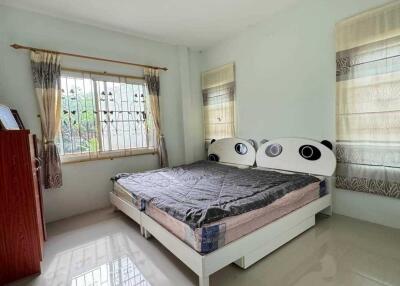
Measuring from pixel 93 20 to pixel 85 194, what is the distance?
2.46 m

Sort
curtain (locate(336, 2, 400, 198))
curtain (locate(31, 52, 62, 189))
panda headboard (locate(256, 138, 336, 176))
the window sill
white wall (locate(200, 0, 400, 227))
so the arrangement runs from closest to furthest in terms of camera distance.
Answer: curtain (locate(336, 2, 400, 198)) < white wall (locate(200, 0, 400, 227)) < panda headboard (locate(256, 138, 336, 176)) < curtain (locate(31, 52, 62, 189)) < the window sill

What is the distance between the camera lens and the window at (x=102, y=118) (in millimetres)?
2975

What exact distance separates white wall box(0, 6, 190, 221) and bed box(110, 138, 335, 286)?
52 cm

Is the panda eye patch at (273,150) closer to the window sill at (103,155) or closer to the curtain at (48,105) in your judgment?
the window sill at (103,155)

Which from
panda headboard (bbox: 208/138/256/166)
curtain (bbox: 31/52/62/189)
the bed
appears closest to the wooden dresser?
the bed

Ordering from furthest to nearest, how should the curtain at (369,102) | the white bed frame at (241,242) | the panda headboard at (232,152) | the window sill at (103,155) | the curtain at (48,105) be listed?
the panda headboard at (232,152) → the window sill at (103,155) → the curtain at (48,105) → the curtain at (369,102) → the white bed frame at (241,242)

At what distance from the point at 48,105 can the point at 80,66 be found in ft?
2.35

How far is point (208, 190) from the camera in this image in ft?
7.20

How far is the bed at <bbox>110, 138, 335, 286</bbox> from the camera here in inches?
59.1

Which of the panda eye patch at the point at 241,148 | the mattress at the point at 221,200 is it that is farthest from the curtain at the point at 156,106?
the panda eye patch at the point at 241,148

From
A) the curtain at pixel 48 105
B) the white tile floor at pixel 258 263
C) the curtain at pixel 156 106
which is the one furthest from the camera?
the curtain at pixel 156 106

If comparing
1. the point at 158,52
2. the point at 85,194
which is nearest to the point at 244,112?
the point at 158,52

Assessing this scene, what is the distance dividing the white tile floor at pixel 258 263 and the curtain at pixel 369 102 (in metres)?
0.56

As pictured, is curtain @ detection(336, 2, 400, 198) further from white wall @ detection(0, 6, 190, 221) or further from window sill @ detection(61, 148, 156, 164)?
window sill @ detection(61, 148, 156, 164)
